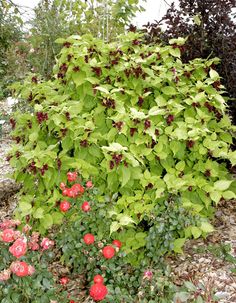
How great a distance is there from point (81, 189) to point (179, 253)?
923 mm

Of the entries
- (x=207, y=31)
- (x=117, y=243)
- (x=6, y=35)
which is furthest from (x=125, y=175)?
(x=6, y=35)

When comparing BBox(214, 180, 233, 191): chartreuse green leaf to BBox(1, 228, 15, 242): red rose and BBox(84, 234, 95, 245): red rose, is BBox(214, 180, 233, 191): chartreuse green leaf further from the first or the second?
BBox(1, 228, 15, 242): red rose

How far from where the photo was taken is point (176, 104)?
2973 millimetres

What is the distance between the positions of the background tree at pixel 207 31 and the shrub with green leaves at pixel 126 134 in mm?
424

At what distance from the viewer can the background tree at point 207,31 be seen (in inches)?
143

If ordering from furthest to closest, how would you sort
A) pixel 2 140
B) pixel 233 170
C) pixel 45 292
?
pixel 2 140, pixel 233 170, pixel 45 292

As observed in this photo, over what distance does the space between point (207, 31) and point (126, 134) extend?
1.39 m

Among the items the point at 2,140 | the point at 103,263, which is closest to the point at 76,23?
the point at 2,140

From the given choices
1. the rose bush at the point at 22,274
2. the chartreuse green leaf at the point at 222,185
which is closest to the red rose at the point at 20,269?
the rose bush at the point at 22,274

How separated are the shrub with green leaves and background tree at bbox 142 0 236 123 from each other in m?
0.42

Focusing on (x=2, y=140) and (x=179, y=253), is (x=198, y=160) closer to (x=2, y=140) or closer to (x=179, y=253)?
(x=179, y=253)

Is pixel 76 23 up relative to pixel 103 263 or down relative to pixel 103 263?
up

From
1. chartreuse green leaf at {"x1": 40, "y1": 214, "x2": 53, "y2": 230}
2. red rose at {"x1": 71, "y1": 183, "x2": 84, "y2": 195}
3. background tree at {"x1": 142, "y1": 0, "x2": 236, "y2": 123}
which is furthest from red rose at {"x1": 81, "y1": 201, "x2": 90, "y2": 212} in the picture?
background tree at {"x1": 142, "y1": 0, "x2": 236, "y2": 123}

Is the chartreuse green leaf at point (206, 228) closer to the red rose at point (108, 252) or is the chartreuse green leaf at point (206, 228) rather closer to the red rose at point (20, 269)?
the red rose at point (108, 252)
